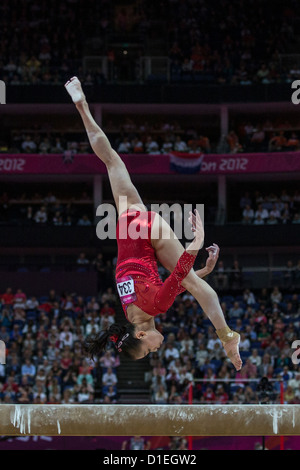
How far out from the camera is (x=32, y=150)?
27.4m

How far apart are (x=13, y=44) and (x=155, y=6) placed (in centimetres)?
620

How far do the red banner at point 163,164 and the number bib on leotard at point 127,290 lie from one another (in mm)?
18767

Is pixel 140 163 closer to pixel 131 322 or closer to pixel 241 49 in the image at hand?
pixel 241 49

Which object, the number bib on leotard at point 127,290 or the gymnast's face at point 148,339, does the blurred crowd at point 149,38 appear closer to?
the number bib on leotard at point 127,290

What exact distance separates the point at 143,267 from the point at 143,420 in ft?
5.66

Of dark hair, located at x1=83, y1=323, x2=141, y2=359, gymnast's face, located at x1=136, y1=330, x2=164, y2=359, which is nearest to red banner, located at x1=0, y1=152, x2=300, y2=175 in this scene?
dark hair, located at x1=83, y1=323, x2=141, y2=359

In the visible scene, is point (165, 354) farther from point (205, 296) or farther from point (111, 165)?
point (205, 296)

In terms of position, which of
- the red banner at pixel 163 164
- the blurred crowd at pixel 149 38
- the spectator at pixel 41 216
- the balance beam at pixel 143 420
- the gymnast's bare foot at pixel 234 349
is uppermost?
the blurred crowd at pixel 149 38

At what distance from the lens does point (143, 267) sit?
8125 millimetres

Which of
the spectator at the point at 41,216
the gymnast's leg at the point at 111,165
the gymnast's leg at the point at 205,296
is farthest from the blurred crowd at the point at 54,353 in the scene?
the gymnast's leg at the point at 205,296

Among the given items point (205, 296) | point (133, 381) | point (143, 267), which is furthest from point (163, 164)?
point (205, 296)

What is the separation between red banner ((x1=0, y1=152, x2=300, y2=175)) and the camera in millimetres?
26750

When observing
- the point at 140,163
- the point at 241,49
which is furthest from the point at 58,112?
the point at 241,49

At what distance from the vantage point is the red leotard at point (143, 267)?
24.7 feet
